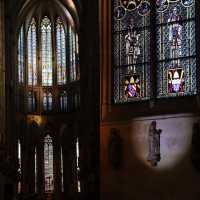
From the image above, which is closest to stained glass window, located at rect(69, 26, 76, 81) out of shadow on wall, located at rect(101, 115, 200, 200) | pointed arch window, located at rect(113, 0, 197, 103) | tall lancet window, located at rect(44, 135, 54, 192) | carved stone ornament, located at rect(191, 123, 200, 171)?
tall lancet window, located at rect(44, 135, 54, 192)

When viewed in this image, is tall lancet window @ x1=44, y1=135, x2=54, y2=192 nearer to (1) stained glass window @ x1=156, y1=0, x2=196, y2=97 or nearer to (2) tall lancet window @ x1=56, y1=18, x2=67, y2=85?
(2) tall lancet window @ x1=56, y1=18, x2=67, y2=85

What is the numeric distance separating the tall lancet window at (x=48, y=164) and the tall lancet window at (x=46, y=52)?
4.17m

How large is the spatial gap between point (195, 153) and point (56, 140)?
2535 cm

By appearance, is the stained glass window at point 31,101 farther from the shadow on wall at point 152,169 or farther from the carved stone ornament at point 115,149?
the carved stone ornament at point 115,149

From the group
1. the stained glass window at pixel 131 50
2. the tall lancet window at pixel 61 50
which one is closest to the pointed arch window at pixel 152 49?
the stained glass window at pixel 131 50

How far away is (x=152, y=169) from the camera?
2322 centimetres

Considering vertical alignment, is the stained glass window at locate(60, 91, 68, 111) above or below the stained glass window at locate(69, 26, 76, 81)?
below

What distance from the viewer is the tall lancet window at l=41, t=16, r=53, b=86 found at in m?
47.8

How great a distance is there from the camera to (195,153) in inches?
867

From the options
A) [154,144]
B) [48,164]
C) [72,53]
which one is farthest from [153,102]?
[48,164]

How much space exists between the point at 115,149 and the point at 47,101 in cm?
2443

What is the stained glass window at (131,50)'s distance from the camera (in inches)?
964

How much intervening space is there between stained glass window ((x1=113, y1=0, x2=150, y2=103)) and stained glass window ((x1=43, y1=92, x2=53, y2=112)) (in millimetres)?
22865

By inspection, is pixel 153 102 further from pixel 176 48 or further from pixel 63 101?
pixel 63 101
